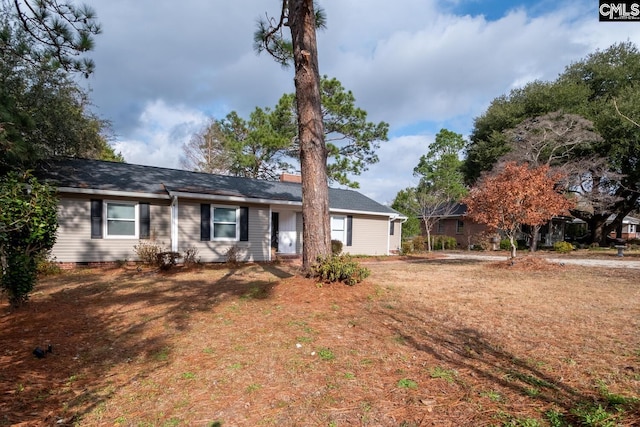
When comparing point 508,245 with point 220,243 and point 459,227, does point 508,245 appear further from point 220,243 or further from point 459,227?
point 220,243

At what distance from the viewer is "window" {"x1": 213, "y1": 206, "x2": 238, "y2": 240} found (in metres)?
12.6

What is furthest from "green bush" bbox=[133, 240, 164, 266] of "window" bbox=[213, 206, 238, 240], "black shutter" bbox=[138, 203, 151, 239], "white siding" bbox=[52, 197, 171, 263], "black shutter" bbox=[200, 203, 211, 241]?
"window" bbox=[213, 206, 238, 240]

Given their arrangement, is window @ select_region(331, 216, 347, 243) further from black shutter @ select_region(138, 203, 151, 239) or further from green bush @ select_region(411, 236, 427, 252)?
black shutter @ select_region(138, 203, 151, 239)

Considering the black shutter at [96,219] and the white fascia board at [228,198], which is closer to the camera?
the black shutter at [96,219]

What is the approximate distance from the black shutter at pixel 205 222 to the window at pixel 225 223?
0.21 metres

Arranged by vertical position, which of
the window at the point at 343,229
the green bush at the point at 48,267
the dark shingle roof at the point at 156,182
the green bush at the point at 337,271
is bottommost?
the green bush at the point at 48,267

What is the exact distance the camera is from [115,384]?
9.96 ft

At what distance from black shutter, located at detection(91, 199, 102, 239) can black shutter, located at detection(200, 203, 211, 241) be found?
10.3 feet

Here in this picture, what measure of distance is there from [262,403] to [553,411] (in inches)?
84.8

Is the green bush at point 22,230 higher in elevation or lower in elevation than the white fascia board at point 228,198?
lower

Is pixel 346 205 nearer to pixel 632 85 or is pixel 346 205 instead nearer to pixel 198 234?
pixel 198 234

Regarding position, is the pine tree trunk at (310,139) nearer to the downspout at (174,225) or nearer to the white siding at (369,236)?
the downspout at (174,225)

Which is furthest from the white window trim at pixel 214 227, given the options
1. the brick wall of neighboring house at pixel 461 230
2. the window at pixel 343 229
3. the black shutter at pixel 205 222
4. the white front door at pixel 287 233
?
the brick wall of neighboring house at pixel 461 230

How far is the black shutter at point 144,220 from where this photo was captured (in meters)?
11.7
